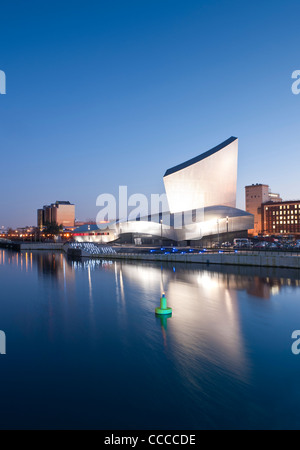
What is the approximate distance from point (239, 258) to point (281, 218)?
267 ft

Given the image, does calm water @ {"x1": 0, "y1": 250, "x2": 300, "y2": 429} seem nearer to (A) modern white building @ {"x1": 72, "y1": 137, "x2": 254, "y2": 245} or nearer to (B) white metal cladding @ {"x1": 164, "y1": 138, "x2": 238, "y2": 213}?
(A) modern white building @ {"x1": 72, "y1": 137, "x2": 254, "y2": 245}

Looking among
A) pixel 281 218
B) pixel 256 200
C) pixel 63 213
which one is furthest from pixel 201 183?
pixel 63 213

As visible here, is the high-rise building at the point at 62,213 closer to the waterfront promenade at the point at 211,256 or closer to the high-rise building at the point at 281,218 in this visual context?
the high-rise building at the point at 281,218

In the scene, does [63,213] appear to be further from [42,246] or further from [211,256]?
[211,256]

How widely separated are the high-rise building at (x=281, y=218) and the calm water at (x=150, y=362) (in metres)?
91.7

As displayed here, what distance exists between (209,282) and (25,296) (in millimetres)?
11877

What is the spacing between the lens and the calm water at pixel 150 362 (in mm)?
6055

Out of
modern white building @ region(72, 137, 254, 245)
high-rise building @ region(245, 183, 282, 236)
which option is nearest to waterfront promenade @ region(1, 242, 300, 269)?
modern white building @ region(72, 137, 254, 245)

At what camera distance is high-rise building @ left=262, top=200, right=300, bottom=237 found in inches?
3994

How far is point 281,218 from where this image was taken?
104312mm

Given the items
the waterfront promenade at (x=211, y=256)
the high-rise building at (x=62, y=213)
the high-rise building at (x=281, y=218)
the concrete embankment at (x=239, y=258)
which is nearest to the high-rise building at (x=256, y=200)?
the high-rise building at (x=281, y=218)

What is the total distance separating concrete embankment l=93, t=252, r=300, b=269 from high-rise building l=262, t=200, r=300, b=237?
248 feet
